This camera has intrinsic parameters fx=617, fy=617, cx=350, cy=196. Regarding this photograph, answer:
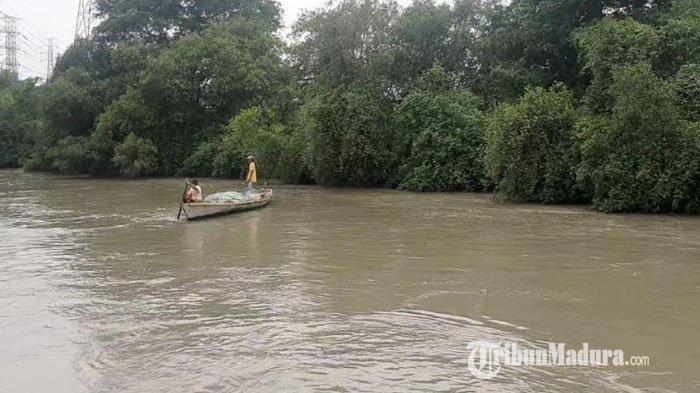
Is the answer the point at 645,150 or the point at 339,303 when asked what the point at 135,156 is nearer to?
the point at 645,150

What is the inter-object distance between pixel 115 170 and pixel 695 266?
119 ft

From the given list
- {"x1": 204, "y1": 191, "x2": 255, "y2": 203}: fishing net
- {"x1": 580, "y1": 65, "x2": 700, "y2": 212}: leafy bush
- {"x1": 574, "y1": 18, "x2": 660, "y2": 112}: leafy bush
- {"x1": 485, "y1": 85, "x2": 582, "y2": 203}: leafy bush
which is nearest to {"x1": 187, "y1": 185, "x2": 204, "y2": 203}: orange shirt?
{"x1": 204, "y1": 191, "x2": 255, "y2": 203}: fishing net

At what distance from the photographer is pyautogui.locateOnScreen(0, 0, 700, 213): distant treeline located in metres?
17.1

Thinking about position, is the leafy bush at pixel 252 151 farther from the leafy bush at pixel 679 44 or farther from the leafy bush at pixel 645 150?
the leafy bush at pixel 679 44

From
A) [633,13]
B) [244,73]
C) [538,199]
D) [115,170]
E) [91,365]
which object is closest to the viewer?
[91,365]

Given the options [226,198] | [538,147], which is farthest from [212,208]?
[538,147]

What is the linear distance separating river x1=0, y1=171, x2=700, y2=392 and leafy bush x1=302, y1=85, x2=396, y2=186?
10.9m

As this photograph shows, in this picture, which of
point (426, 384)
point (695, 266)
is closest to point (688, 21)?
point (695, 266)

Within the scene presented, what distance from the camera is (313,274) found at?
30.9 feet

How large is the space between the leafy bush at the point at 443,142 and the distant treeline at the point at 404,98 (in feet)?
Answer: 0.20

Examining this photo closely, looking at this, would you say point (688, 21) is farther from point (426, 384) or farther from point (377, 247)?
point (426, 384)

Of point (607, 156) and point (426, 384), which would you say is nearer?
point (426, 384)

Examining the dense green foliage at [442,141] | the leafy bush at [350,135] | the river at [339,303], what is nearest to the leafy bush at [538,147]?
the dense green foliage at [442,141]

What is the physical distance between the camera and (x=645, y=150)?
16.7 metres
